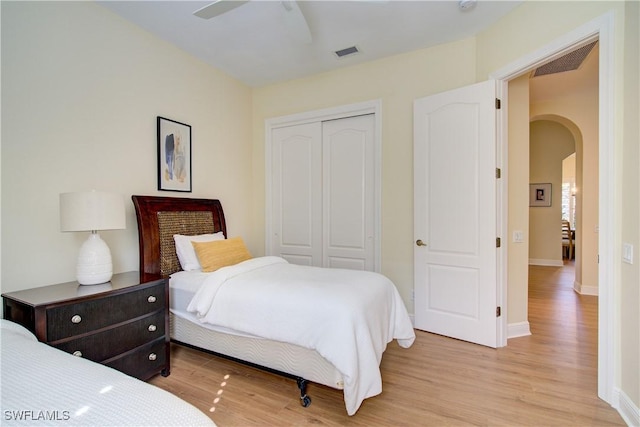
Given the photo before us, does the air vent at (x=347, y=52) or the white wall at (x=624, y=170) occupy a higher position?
the air vent at (x=347, y=52)

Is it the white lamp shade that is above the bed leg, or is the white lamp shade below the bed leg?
above

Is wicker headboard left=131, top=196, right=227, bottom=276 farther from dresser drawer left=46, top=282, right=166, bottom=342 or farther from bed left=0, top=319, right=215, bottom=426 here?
bed left=0, top=319, right=215, bottom=426

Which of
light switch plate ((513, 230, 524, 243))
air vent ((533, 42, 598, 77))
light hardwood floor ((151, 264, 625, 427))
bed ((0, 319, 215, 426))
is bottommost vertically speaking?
light hardwood floor ((151, 264, 625, 427))

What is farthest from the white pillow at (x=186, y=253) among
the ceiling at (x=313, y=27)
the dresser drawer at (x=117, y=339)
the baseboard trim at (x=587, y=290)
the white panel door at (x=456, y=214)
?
the baseboard trim at (x=587, y=290)

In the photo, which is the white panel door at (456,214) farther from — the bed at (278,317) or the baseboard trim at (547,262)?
the baseboard trim at (547,262)

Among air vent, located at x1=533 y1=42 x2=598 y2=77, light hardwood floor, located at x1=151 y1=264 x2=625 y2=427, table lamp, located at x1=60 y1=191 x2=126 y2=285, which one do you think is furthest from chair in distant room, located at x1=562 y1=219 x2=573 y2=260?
table lamp, located at x1=60 y1=191 x2=126 y2=285

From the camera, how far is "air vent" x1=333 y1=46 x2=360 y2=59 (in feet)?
10.3

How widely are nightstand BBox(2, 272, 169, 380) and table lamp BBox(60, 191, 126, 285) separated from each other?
0.10m

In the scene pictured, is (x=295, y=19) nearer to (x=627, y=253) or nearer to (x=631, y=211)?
(x=631, y=211)

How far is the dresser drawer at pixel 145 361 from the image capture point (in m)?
1.99

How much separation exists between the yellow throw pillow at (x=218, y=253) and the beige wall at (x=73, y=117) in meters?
0.62

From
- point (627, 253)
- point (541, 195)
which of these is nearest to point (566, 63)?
point (627, 253)

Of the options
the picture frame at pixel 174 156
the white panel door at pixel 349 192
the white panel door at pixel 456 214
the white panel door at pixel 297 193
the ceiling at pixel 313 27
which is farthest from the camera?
the white panel door at pixel 297 193

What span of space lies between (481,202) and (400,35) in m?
1.77
